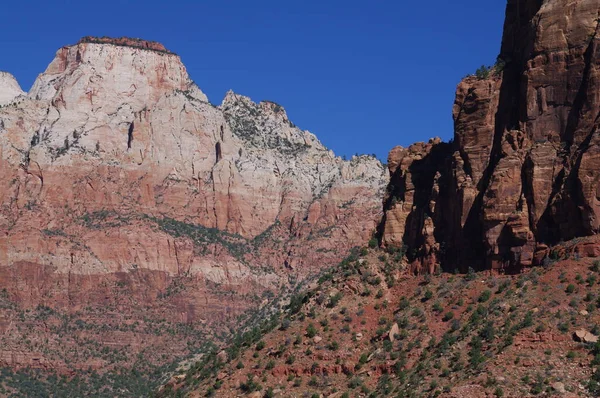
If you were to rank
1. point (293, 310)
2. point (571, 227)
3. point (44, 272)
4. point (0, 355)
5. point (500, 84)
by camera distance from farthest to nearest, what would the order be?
1. point (44, 272)
2. point (0, 355)
3. point (293, 310)
4. point (500, 84)
5. point (571, 227)

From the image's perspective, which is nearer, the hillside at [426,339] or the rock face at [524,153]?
the hillside at [426,339]

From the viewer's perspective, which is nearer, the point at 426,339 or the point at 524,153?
the point at 426,339

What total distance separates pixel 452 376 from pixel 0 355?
99.4 metres

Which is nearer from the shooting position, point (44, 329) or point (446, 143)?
point (446, 143)

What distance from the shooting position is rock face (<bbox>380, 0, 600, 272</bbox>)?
89000mm

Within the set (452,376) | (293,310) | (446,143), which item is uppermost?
(446,143)

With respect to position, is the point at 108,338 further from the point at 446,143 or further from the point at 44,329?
the point at 446,143

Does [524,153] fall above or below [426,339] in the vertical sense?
above

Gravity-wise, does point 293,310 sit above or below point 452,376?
above

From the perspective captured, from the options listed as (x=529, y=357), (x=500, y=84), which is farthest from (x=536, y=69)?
(x=529, y=357)

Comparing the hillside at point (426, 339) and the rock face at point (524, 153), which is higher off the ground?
the rock face at point (524, 153)

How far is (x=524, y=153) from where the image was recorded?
92312 millimetres

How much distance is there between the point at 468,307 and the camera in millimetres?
90312

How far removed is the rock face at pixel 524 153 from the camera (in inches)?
3504
